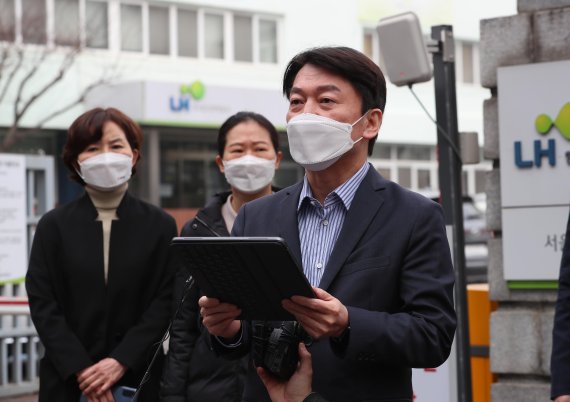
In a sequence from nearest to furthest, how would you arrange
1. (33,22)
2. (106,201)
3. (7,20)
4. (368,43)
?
(106,201), (7,20), (33,22), (368,43)

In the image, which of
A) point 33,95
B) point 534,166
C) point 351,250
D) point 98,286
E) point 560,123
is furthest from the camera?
point 33,95

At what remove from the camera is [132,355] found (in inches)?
195

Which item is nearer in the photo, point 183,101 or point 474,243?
point 474,243

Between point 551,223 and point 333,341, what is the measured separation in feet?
11.5

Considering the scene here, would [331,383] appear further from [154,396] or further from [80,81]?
[80,81]

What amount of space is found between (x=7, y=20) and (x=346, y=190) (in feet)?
74.4

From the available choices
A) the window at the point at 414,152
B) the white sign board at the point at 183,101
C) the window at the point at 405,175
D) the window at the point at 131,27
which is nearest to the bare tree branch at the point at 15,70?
the white sign board at the point at 183,101

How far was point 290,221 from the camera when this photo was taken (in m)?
3.36

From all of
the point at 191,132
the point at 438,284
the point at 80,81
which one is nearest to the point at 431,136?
the point at 191,132

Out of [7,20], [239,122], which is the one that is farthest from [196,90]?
[239,122]

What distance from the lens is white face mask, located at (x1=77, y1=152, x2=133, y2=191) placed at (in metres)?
5.23

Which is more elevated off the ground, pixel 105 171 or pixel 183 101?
pixel 183 101

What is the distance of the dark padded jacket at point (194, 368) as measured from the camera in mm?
4750

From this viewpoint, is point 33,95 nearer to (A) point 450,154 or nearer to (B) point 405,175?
(B) point 405,175
